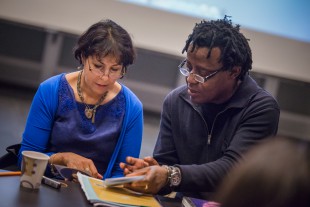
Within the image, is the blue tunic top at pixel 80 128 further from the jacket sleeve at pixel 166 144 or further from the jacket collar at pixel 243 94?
the jacket collar at pixel 243 94

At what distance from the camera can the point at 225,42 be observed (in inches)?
73.0

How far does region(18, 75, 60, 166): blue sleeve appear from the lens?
6.03 ft

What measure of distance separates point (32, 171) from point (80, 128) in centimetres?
65

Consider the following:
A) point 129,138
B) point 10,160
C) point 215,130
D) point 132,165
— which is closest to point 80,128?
point 129,138

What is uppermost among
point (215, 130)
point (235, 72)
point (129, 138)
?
point (235, 72)

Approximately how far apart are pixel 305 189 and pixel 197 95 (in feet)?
3.99

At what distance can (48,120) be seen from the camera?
1.87m

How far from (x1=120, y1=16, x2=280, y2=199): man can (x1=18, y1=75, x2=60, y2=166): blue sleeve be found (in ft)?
1.54

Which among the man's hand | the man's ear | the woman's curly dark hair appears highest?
the woman's curly dark hair

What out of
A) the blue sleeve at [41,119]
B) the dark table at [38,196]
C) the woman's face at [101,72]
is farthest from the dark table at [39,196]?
the woman's face at [101,72]

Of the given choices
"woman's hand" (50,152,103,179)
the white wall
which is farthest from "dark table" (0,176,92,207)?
the white wall

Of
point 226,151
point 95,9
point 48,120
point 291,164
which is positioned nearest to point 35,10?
point 95,9

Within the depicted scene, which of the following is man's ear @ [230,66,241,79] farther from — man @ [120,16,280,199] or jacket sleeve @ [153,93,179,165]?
jacket sleeve @ [153,93,179,165]

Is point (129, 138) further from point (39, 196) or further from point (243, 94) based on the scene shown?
point (39, 196)
